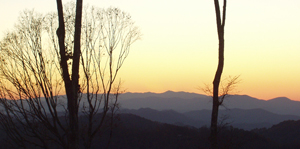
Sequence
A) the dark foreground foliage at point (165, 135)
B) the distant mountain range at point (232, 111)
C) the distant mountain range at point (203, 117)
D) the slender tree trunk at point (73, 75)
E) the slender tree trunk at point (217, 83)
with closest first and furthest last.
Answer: the slender tree trunk at point (73, 75) < the slender tree trunk at point (217, 83) < the dark foreground foliage at point (165, 135) < the distant mountain range at point (203, 117) < the distant mountain range at point (232, 111)

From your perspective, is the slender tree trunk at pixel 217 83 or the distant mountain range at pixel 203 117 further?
the distant mountain range at pixel 203 117

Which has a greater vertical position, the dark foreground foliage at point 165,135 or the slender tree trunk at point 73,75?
the slender tree trunk at point 73,75

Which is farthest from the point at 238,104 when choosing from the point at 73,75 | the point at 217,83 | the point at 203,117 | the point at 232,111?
the point at 73,75

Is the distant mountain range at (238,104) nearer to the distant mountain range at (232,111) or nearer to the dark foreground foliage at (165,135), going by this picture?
the distant mountain range at (232,111)

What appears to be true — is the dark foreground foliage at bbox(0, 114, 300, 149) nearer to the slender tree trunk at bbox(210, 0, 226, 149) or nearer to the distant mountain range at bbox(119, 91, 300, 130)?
the slender tree trunk at bbox(210, 0, 226, 149)

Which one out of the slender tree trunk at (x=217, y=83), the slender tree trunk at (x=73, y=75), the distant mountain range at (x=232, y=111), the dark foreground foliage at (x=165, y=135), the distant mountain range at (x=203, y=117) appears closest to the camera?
the slender tree trunk at (x=73, y=75)

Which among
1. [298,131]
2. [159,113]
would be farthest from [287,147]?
[159,113]

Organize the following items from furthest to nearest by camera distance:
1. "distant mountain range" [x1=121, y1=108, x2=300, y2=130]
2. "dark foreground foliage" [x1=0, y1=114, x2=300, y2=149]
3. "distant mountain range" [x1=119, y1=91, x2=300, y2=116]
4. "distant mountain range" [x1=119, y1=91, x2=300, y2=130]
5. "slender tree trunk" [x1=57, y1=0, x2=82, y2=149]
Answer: "distant mountain range" [x1=119, y1=91, x2=300, y2=116] < "distant mountain range" [x1=119, y1=91, x2=300, y2=130] < "distant mountain range" [x1=121, y1=108, x2=300, y2=130] < "dark foreground foliage" [x1=0, y1=114, x2=300, y2=149] < "slender tree trunk" [x1=57, y1=0, x2=82, y2=149]

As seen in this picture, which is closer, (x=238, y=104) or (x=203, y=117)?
(x=203, y=117)

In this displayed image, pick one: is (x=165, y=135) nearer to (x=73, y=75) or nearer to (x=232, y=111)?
(x=73, y=75)

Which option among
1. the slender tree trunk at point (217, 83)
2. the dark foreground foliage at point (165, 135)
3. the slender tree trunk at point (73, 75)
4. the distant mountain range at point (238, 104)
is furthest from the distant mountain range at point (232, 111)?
the slender tree trunk at point (73, 75)

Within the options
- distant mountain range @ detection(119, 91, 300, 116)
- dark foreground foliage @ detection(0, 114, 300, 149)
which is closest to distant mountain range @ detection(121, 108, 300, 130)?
distant mountain range @ detection(119, 91, 300, 116)

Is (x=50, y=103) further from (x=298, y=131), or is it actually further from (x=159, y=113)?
(x=159, y=113)

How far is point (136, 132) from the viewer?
56719 mm
